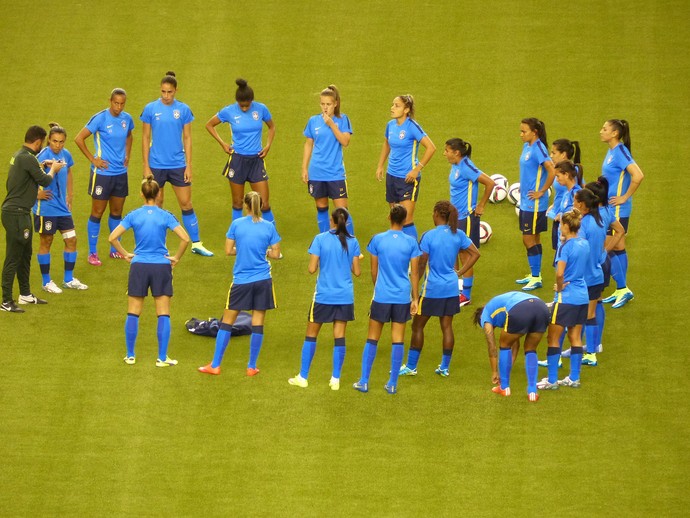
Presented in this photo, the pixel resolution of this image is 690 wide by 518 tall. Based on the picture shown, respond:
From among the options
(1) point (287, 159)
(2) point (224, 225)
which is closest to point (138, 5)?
(1) point (287, 159)

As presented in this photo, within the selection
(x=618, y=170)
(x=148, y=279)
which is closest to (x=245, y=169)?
(x=148, y=279)

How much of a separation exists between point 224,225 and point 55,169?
11.3 feet

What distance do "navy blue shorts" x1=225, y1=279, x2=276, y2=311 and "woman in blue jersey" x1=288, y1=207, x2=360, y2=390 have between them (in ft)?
1.83

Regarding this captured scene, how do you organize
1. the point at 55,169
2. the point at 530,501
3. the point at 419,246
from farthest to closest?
the point at 55,169 → the point at 419,246 → the point at 530,501

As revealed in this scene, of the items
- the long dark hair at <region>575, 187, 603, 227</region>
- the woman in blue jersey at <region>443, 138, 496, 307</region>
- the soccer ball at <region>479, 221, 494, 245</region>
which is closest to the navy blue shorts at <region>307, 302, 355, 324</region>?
the woman in blue jersey at <region>443, 138, 496, 307</region>

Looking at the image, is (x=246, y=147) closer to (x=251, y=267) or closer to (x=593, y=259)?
(x=251, y=267)

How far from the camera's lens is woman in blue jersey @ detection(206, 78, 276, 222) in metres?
17.4

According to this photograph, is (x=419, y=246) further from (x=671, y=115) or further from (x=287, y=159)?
(x=671, y=115)

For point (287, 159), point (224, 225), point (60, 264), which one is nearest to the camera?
point (60, 264)

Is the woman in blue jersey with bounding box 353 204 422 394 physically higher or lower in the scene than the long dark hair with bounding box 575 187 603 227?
lower

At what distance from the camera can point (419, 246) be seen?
14.3m

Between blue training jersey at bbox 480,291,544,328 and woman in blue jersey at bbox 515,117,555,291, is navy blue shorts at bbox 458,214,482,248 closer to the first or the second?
woman in blue jersey at bbox 515,117,555,291

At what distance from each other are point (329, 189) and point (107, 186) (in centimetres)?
312

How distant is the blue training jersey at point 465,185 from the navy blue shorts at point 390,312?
267 centimetres
